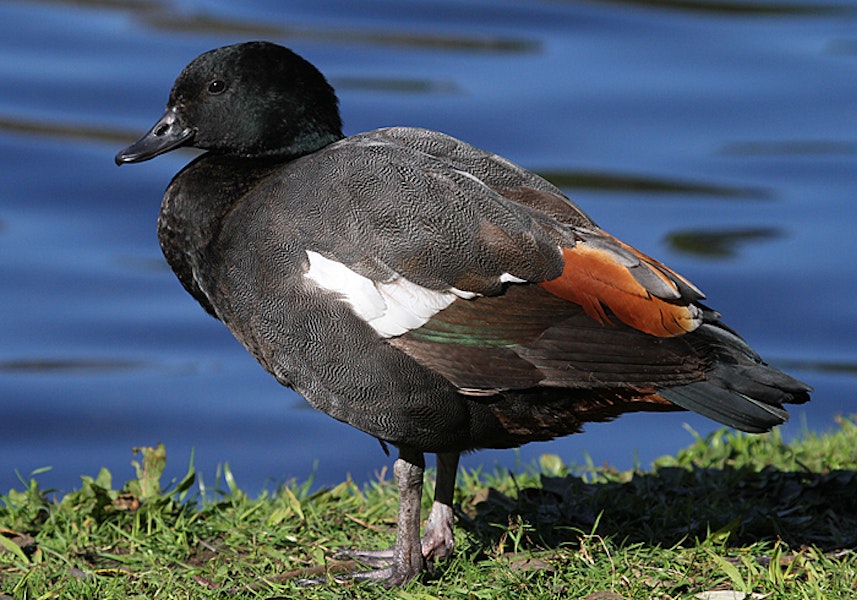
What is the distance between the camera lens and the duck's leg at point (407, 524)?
4.81 m

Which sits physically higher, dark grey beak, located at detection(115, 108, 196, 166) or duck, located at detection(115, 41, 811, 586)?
dark grey beak, located at detection(115, 108, 196, 166)

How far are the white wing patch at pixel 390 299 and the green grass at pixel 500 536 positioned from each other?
0.86 metres

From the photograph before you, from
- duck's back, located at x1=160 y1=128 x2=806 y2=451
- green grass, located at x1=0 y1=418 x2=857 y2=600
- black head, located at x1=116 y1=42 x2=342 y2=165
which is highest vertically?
black head, located at x1=116 y1=42 x2=342 y2=165

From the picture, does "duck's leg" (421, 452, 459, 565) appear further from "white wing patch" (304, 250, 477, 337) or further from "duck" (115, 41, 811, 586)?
"white wing patch" (304, 250, 477, 337)

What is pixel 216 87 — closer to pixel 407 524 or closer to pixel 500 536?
pixel 407 524

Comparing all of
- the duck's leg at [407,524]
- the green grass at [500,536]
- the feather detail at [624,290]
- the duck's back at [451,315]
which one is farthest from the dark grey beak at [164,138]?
the feather detail at [624,290]

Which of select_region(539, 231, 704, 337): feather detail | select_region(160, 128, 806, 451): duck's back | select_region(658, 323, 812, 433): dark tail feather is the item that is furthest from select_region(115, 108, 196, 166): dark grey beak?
select_region(658, 323, 812, 433): dark tail feather

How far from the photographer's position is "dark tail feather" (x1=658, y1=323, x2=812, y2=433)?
4527 millimetres

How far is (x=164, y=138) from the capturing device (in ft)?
17.0

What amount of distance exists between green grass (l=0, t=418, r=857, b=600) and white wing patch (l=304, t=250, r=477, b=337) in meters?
0.86

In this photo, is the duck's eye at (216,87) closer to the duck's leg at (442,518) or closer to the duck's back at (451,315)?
the duck's back at (451,315)

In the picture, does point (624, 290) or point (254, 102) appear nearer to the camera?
point (624, 290)

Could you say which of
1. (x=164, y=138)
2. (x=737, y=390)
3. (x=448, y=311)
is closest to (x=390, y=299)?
(x=448, y=311)

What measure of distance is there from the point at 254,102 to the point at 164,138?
0.39 meters
